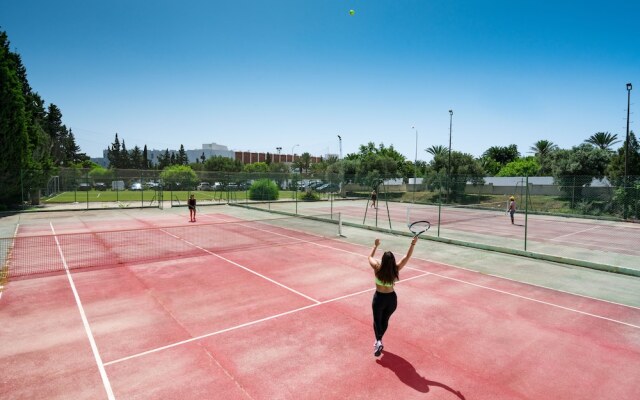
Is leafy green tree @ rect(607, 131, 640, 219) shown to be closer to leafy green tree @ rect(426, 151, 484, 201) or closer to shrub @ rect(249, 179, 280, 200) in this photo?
leafy green tree @ rect(426, 151, 484, 201)

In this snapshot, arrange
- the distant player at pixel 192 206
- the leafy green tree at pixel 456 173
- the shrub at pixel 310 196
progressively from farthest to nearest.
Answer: the shrub at pixel 310 196, the leafy green tree at pixel 456 173, the distant player at pixel 192 206

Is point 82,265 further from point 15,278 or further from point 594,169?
point 594,169

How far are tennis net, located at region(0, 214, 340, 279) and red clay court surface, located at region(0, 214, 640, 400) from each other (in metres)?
1.63

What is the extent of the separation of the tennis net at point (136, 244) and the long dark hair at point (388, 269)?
10654mm

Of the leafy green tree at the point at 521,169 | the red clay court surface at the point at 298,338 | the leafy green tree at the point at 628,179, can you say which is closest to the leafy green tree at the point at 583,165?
the leafy green tree at the point at 628,179

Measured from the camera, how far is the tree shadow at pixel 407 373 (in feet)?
19.7

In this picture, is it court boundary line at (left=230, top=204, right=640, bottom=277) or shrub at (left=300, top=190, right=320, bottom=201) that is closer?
court boundary line at (left=230, top=204, right=640, bottom=277)

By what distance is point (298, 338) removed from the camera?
7.73m

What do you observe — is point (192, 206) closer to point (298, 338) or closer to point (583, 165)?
point (298, 338)

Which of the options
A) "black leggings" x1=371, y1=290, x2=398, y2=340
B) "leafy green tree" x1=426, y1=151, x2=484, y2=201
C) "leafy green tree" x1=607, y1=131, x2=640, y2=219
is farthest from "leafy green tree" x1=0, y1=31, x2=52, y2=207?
"leafy green tree" x1=607, y1=131, x2=640, y2=219

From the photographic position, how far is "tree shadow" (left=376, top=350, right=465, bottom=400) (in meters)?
6.02

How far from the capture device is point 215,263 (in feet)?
45.4

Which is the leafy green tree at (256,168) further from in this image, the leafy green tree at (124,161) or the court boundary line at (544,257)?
the court boundary line at (544,257)

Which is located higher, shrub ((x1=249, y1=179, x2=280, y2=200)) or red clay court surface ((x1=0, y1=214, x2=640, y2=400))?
shrub ((x1=249, y1=179, x2=280, y2=200))
